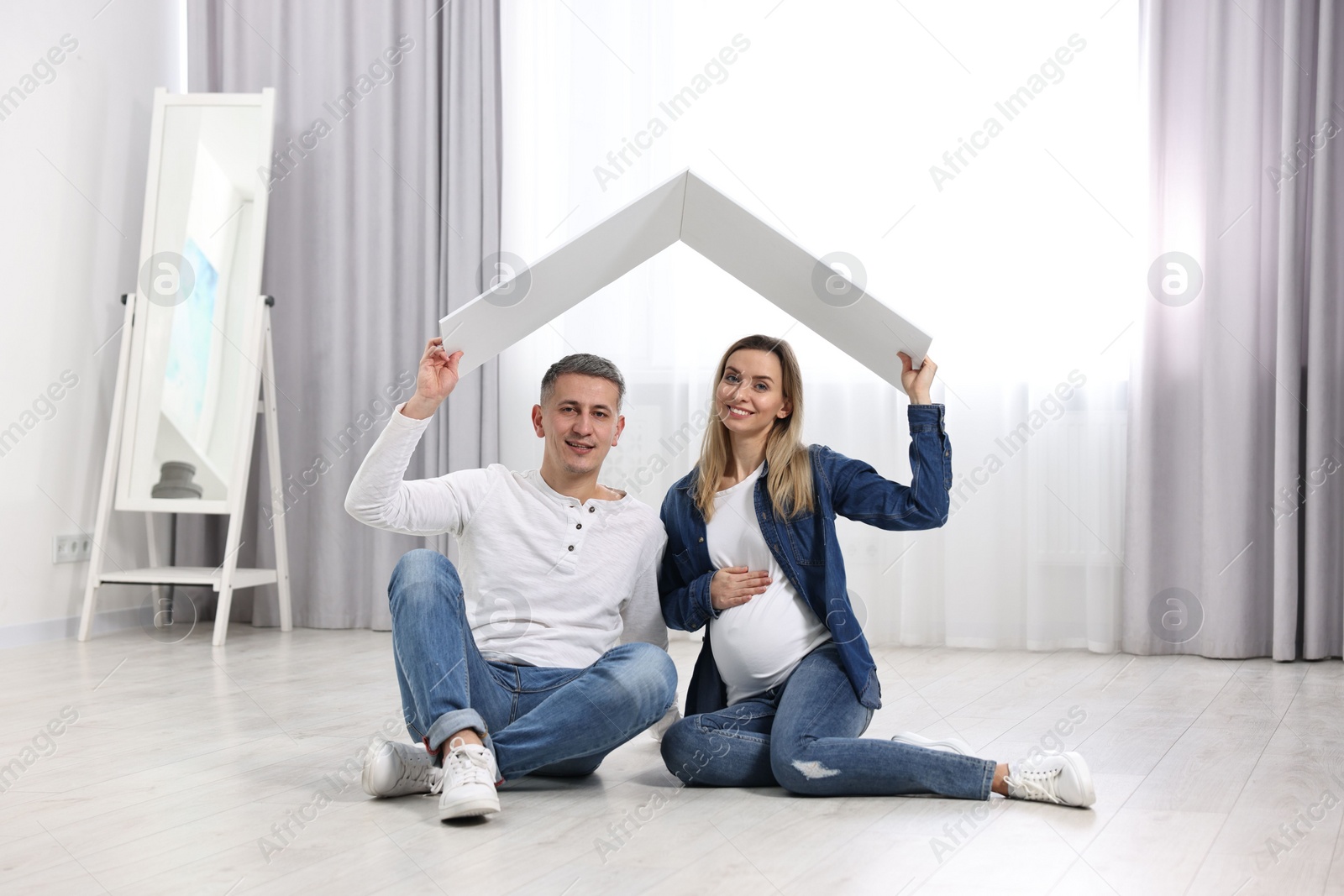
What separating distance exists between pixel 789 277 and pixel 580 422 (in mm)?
439

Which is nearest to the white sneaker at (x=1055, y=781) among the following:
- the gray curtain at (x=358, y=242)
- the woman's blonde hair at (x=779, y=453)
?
the woman's blonde hair at (x=779, y=453)

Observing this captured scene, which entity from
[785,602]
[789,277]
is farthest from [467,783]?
[789,277]

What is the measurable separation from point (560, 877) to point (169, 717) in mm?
1302

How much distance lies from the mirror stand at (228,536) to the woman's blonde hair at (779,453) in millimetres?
2033

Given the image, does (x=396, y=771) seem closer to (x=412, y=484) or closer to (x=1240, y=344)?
(x=412, y=484)

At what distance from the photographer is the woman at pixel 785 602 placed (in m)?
1.59

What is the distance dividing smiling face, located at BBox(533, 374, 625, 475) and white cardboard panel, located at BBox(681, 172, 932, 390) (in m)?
0.32

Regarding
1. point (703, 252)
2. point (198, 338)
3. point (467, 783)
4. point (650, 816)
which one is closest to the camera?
point (467, 783)

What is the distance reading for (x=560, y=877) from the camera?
1.26m

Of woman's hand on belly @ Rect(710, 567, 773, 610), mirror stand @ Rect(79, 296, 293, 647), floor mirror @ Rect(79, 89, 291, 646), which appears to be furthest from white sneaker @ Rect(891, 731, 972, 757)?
floor mirror @ Rect(79, 89, 291, 646)

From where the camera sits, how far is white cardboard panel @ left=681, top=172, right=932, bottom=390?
170 cm

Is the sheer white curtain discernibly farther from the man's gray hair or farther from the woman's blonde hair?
the man's gray hair

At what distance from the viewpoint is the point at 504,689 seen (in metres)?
1.62

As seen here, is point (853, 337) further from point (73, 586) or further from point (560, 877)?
point (73, 586)
